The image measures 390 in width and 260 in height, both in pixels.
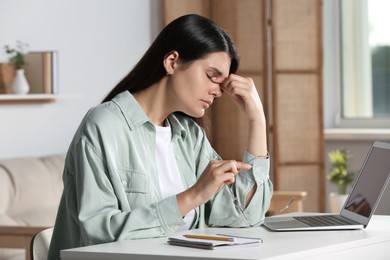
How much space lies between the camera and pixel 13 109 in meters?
4.67

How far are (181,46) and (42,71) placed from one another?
2.22 m

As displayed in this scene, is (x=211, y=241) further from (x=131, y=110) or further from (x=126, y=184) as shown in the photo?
(x=131, y=110)

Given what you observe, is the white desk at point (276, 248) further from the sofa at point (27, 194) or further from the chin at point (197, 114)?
→ the sofa at point (27, 194)

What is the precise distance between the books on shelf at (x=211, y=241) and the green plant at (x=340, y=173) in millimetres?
3790

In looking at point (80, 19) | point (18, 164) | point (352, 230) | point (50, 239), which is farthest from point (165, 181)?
point (80, 19)

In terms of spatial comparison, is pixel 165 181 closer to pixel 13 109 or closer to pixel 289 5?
pixel 13 109

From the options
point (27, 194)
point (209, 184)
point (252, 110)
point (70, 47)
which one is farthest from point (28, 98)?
point (209, 184)

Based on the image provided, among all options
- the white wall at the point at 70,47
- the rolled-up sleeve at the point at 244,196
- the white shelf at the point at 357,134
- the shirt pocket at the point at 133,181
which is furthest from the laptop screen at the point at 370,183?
the white shelf at the point at 357,134

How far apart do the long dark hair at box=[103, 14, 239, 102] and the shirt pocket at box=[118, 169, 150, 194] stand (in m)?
0.28

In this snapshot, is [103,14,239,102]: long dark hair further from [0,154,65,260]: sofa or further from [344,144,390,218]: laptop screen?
[0,154,65,260]: sofa

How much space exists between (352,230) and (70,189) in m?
0.77

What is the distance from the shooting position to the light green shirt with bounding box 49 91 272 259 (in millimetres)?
2303

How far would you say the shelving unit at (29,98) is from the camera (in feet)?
14.7

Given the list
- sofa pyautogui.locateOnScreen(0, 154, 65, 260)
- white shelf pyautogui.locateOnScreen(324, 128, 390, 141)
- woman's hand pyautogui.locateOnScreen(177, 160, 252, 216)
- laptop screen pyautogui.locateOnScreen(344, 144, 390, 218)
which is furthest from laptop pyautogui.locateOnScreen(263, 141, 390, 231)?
white shelf pyautogui.locateOnScreen(324, 128, 390, 141)
